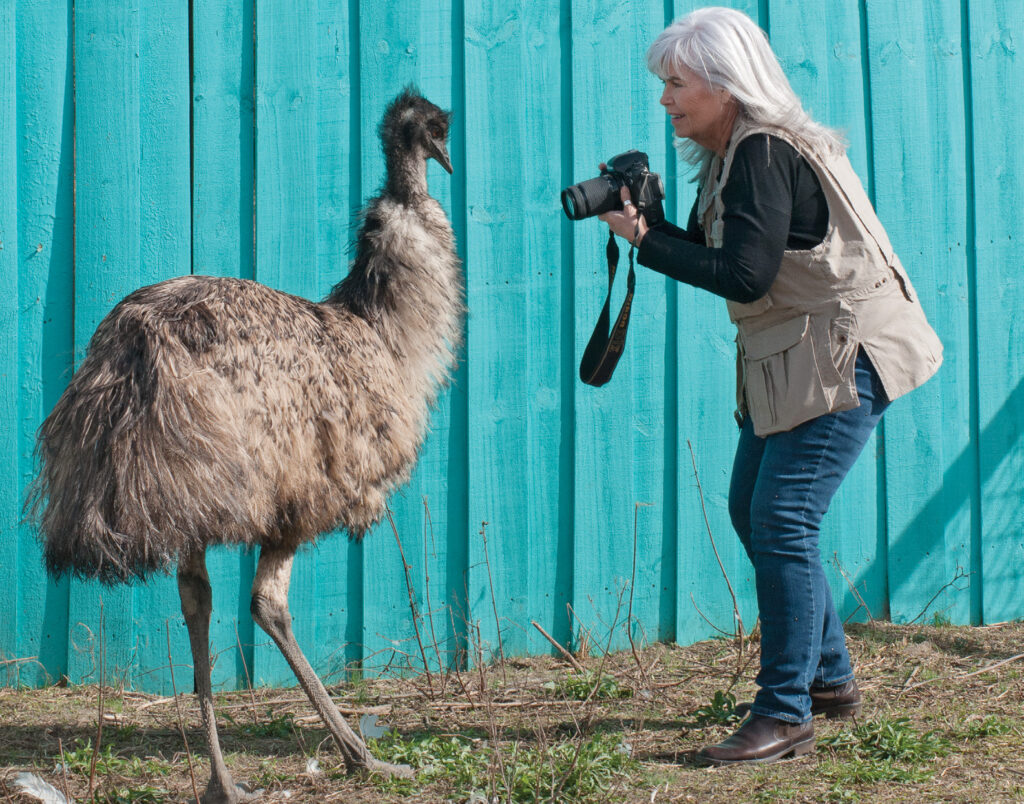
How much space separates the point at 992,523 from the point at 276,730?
10.4 feet

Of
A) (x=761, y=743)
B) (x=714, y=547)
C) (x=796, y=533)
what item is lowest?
(x=761, y=743)

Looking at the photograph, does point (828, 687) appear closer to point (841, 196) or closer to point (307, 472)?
point (841, 196)

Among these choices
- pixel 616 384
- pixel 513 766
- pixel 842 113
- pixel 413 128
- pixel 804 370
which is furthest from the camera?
pixel 842 113

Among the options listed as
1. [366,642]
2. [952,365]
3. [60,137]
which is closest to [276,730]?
[366,642]

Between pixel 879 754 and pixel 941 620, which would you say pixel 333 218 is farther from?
pixel 941 620

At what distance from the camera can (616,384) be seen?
184 inches

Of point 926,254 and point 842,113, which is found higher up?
point 842,113

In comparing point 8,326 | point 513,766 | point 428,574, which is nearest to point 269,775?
point 513,766

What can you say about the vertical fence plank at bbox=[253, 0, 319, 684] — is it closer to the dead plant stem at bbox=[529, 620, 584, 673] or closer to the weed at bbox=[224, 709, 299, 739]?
the weed at bbox=[224, 709, 299, 739]

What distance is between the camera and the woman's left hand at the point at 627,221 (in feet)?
11.0

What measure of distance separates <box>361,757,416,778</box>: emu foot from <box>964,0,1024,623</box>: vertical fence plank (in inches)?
115

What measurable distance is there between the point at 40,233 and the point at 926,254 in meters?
3.59

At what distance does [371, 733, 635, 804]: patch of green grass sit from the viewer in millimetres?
3074

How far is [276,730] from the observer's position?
12.8ft
